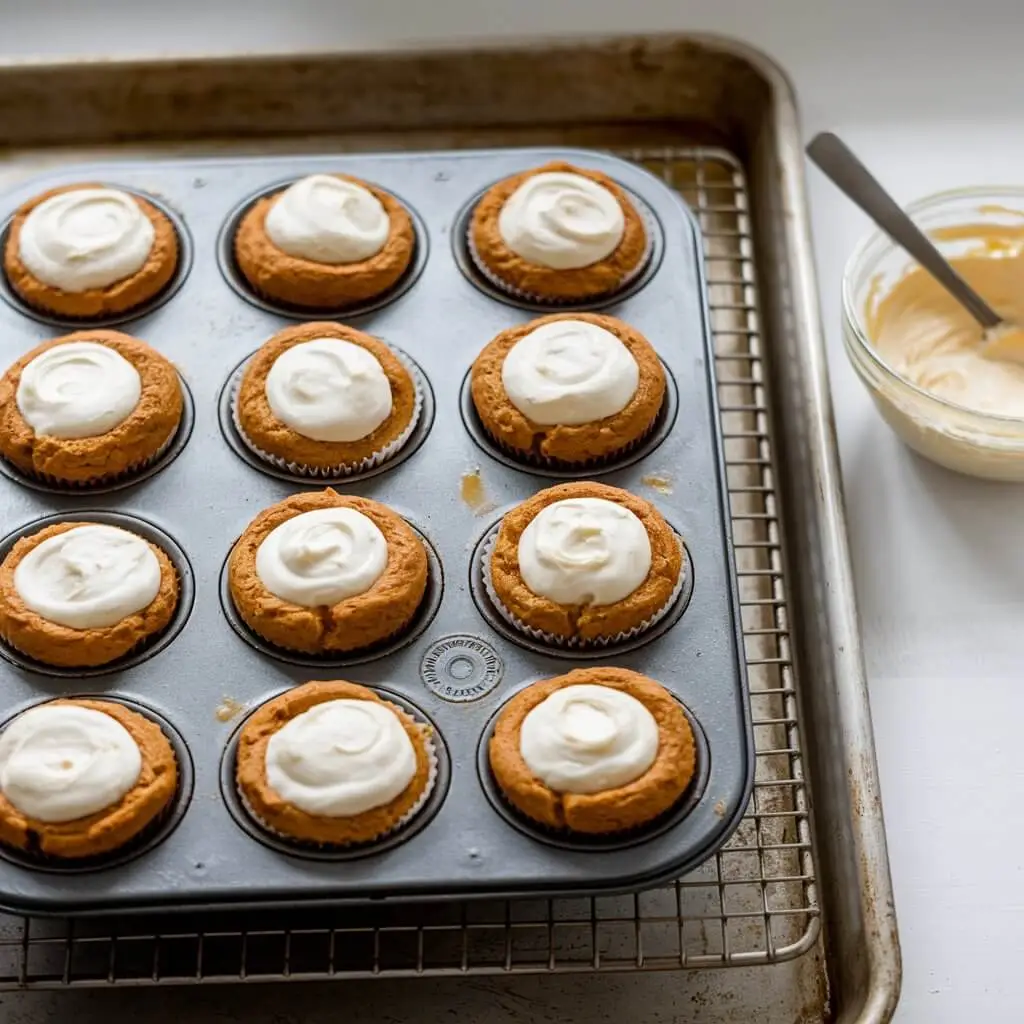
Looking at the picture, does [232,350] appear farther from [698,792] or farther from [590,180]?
[698,792]

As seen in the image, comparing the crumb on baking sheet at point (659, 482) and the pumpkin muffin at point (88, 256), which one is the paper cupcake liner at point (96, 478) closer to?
the pumpkin muffin at point (88, 256)

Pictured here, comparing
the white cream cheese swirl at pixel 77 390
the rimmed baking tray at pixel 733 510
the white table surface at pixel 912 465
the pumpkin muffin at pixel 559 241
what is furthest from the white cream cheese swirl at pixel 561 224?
the white cream cheese swirl at pixel 77 390

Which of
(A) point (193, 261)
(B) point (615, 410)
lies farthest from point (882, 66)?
(A) point (193, 261)

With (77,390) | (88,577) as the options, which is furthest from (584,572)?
(77,390)

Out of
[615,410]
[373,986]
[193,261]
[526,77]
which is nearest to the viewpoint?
[373,986]

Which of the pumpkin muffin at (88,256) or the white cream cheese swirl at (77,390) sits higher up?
the pumpkin muffin at (88,256)

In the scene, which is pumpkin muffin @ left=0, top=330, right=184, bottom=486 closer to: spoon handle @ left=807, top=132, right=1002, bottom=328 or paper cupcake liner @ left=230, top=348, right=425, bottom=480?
paper cupcake liner @ left=230, top=348, right=425, bottom=480
